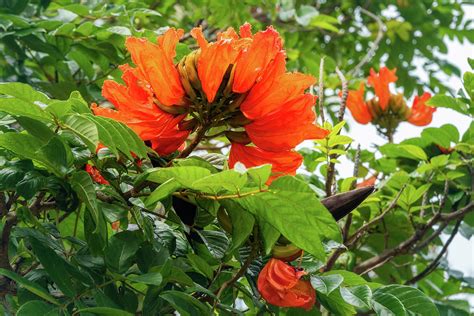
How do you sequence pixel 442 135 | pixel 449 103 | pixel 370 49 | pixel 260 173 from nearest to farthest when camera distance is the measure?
pixel 260 173, pixel 449 103, pixel 442 135, pixel 370 49

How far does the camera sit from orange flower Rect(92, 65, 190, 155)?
956 millimetres

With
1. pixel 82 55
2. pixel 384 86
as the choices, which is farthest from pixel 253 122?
pixel 384 86

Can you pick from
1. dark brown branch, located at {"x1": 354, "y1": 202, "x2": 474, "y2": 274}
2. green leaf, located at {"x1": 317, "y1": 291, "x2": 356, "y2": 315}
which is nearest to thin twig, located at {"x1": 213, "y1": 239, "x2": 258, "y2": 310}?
green leaf, located at {"x1": 317, "y1": 291, "x2": 356, "y2": 315}

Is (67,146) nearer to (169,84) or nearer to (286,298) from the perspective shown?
(169,84)

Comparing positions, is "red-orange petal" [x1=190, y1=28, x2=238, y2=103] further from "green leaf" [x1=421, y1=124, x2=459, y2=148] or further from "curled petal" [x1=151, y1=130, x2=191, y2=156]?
"green leaf" [x1=421, y1=124, x2=459, y2=148]

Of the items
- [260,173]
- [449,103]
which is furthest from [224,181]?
[449,103]

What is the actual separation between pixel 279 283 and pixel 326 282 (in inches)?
2.6

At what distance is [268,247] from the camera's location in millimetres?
882

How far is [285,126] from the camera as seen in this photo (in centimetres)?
92

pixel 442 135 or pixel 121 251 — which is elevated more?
pixel 121 251

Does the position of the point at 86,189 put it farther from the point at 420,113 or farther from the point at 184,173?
the point at 420,113

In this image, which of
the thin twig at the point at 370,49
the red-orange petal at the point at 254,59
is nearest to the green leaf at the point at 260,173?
the red-orange petal at the point at 254,59

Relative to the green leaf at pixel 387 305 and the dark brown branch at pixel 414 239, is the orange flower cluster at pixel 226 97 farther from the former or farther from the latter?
the dark brown branch at pixel 414 239

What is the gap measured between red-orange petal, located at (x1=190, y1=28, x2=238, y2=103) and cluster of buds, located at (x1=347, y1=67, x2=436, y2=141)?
4.16 feet
